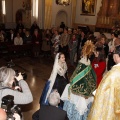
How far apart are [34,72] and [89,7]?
10882mm

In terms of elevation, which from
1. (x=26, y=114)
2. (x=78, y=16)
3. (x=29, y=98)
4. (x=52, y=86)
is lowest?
(x=26, y=114)

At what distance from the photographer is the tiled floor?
5.33 m

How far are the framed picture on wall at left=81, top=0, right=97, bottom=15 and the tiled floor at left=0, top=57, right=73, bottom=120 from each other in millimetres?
8505

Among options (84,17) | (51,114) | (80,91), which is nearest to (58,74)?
(80,91)

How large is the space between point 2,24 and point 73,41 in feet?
31.0

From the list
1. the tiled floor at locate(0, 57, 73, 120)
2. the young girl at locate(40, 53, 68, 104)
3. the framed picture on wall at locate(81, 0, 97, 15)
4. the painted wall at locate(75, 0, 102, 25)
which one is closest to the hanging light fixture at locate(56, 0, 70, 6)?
the painted wall at locate(75, 0, 102, 25)

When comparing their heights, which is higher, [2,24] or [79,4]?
[79,4]

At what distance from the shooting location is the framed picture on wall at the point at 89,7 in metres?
17.2

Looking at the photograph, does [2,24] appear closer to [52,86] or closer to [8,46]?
[8,46]

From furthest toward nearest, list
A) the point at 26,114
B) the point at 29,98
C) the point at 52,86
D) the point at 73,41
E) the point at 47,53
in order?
the point at 47,53 < the point at 73,41 < the point at 26,114 < the point at 52,86 < the point at 29,98

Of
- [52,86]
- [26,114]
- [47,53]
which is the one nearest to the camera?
[52,86]

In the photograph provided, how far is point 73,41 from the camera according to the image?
9.65 meters

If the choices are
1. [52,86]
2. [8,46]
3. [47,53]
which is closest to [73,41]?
[47,53]

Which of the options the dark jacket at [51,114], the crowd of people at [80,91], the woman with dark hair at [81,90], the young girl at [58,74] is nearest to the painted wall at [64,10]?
the crowd of people at [80,91]
